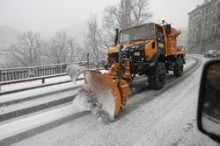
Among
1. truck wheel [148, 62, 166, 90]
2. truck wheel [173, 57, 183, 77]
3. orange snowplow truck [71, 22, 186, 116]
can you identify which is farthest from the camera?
truck wheel [173, 57, 183, 77]

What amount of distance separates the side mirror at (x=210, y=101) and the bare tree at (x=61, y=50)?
Result: 28.5 meters

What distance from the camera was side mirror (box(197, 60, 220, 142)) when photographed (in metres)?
1.02

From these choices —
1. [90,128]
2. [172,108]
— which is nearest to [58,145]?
[90,128]

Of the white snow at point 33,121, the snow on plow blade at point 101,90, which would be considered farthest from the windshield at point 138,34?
the white snow at point 33,121

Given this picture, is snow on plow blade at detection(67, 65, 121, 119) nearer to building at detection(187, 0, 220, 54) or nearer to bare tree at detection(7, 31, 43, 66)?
bare tree at detection(7, 31, 43, 66)

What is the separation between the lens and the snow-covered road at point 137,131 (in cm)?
253

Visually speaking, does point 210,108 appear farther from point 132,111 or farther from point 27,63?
point 27,63

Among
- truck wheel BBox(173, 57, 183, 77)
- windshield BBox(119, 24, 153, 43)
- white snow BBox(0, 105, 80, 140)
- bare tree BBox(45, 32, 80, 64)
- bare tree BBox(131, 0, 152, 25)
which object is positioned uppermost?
bare tree BBox(131, 0, 152, 25)

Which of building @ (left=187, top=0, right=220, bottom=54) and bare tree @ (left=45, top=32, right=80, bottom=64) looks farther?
building @ (left=187, top=0, right=220, bottom=54)

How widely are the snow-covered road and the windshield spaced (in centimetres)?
260

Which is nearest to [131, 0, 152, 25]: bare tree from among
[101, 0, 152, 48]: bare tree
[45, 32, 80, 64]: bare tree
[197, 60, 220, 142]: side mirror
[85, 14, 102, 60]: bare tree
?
[101, 0, 152, 48]: bare tree

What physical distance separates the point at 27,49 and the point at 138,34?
101 ft

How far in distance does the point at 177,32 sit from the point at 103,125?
636 cm

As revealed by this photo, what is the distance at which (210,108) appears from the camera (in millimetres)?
1067
